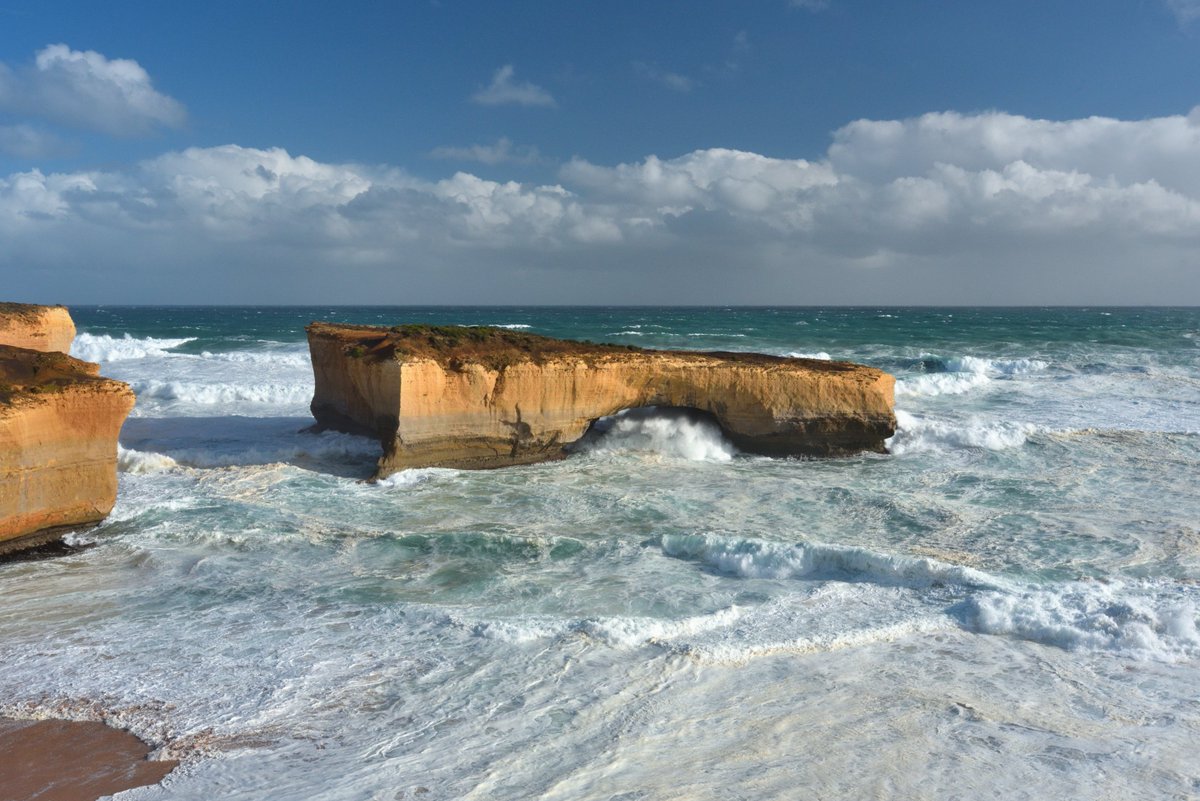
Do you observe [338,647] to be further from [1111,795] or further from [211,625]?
[1111,795]

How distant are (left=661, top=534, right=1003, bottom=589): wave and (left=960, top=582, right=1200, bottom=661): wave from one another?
0.51 m

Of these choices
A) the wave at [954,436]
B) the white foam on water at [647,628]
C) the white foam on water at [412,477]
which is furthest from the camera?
the wave at [954,436]

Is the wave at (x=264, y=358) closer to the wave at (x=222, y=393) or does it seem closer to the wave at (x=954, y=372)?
the wave at (x=222, y=393)

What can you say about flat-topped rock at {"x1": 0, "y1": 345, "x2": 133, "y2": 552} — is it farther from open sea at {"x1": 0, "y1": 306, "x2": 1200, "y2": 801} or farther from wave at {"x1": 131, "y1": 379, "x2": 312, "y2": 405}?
wave at {"x1": 131, "y1": 379, "x2": 312, "y2": 405}

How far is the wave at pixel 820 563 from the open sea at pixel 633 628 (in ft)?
0.11

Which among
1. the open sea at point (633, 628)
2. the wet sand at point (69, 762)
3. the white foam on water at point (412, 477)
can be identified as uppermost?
the white foam on water at point (412, 477)

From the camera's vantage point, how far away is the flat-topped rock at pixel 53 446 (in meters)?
8.52

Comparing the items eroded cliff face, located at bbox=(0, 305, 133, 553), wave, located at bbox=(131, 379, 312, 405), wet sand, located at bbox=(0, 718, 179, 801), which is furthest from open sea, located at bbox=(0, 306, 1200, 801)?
wave, located at bbox=(131, 379, 312, 405)

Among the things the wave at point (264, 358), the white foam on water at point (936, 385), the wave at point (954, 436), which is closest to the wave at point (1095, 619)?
the wave at point (954, 436)

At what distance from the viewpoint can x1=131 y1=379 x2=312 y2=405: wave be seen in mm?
20675

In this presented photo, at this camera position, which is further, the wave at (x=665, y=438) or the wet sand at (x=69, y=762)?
the wave at (x=665, y=438)

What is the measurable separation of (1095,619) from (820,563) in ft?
8.04

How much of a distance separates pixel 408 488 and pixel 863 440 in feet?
25.3

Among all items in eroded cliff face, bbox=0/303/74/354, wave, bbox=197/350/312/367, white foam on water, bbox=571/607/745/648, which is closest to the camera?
white foam on water, bbox=571/607/745/648
